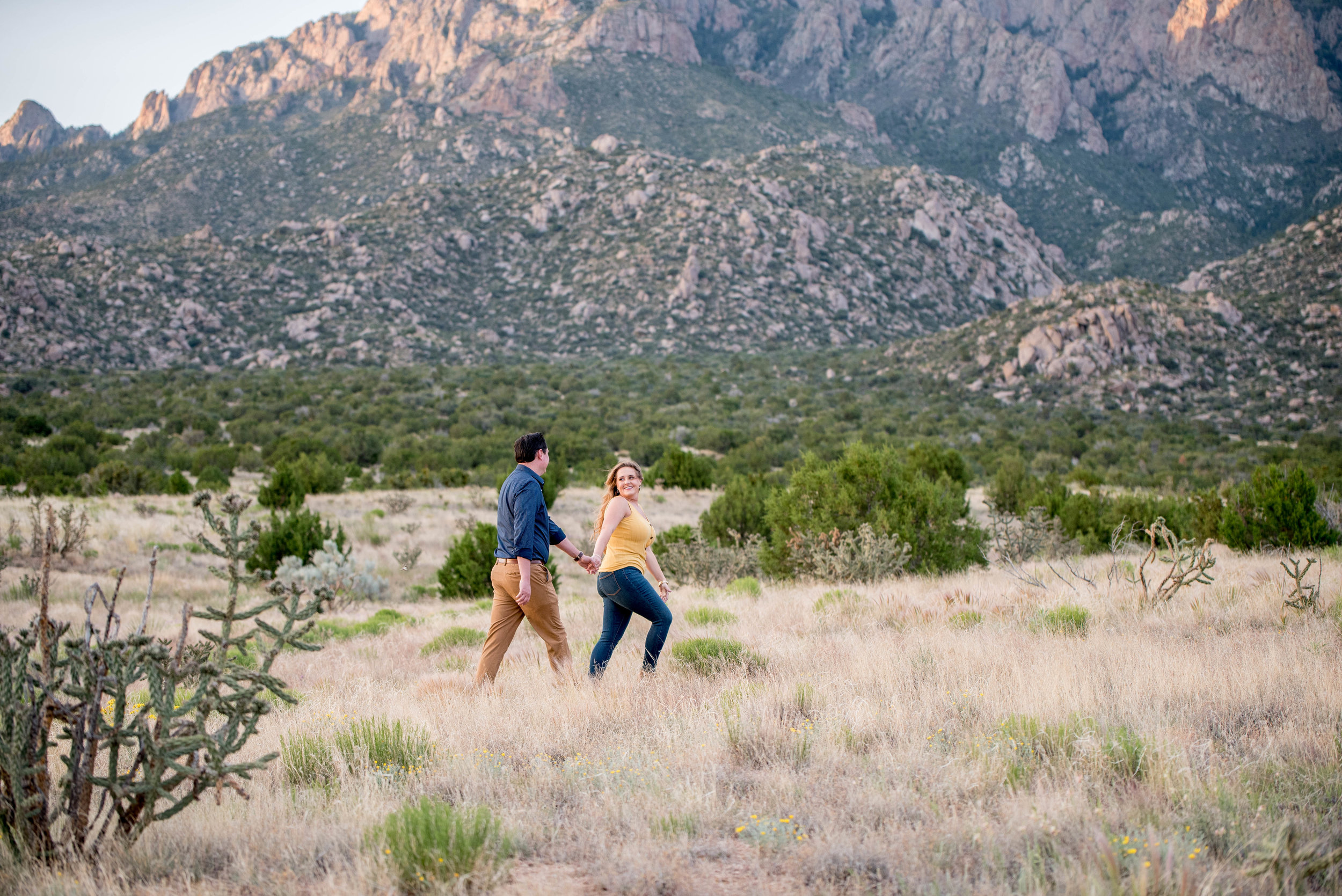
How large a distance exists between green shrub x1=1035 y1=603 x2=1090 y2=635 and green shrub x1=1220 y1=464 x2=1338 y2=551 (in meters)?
6.36

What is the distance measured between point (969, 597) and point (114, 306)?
53285 millimetres

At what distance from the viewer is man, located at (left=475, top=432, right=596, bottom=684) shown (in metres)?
4.83

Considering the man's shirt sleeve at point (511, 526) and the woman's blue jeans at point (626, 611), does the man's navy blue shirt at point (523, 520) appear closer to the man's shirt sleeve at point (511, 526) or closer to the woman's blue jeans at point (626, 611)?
the man's shirt sleeve at point (511, 526)

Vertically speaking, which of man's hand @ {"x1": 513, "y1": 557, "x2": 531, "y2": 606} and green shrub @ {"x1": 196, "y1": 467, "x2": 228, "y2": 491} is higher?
man's hand @ {"x1": 513, "y1": 557, "x2": 531, "y2": 606}

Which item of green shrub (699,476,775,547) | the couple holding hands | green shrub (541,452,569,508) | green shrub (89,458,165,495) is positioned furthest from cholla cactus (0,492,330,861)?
green shrub (89,458,165,495)

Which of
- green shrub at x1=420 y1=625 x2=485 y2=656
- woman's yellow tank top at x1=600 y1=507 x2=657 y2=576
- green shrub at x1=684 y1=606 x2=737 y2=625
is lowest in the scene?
green shrub at x1=420 y1=625 x2=485 y2=656

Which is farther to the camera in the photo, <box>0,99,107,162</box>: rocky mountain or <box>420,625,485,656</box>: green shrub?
<box>0,99,107,162</box>: rocky mountain

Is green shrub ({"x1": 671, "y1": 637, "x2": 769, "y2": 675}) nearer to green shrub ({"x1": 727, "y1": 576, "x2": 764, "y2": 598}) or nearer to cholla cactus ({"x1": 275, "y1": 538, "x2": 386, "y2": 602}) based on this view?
green shrub ({"x1": 727, "y1": 576, "x2": 764, "y2": 598})

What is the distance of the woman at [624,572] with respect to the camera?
4.85 metres

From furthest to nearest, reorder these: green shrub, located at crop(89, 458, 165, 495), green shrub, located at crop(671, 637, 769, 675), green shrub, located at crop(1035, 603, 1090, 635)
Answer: green shrub, located at crop(89, 458, 165, 495) < green shrub, located at crop(1035, 603, 1090, 635) < green shrub, located at crop(671, 637, 769, 675)

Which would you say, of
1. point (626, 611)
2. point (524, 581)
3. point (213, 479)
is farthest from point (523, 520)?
point (213, 479)

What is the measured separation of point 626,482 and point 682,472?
18.0 m

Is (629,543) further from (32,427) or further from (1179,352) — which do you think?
(1179,352)

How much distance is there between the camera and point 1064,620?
5.81m
